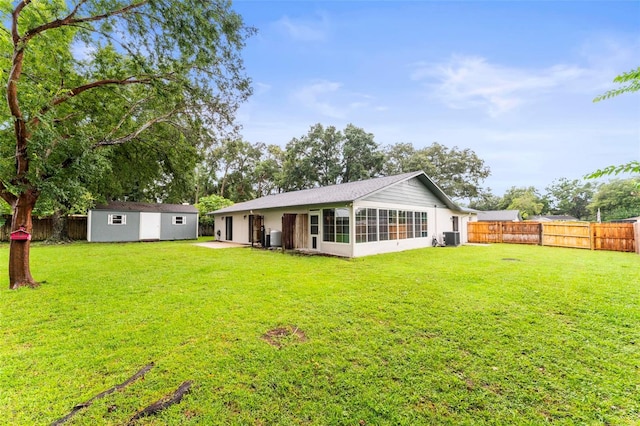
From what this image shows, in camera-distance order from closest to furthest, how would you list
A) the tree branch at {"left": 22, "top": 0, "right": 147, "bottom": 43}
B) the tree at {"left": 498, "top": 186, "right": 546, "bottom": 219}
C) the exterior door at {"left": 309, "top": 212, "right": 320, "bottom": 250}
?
the tree branch at {"left": 22, "top": 0, "right": 147, "bottom": 43} → the exterior door at {"left": 309, "top": 212, "right": 320, "bottom": 250} → the tree at {"left": 498, "top": 186, "right": 546, "bottom": 219}

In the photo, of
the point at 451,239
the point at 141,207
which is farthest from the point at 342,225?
the point at 141,207

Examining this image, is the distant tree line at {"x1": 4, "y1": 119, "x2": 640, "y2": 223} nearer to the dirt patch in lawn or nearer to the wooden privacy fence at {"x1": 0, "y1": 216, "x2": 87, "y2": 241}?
the wooden privacy fence at {"x1": 0, "y1": 216, "x2": 87, "y2": 241}

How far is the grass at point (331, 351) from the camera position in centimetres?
219

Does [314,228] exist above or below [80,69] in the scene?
below

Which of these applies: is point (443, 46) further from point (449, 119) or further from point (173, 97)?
point (449, 119)

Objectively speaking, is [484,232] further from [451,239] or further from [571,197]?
[571,197]

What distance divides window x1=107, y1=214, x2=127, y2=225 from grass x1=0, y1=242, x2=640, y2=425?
1388cm

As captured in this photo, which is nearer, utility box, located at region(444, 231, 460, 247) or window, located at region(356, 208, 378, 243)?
window, located at region(356, 208, 378, 243)

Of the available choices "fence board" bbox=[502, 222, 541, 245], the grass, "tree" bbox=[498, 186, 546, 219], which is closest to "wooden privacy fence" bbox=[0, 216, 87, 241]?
the grass

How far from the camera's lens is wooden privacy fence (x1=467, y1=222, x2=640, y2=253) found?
11.3 m

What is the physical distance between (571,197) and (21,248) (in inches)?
2629

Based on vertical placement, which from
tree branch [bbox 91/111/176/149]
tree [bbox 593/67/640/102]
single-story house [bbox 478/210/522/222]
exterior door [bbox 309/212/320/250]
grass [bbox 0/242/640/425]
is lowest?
grass [bbox 0/242/640/425]

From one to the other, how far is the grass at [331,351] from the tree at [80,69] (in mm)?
2631

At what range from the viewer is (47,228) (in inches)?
654
